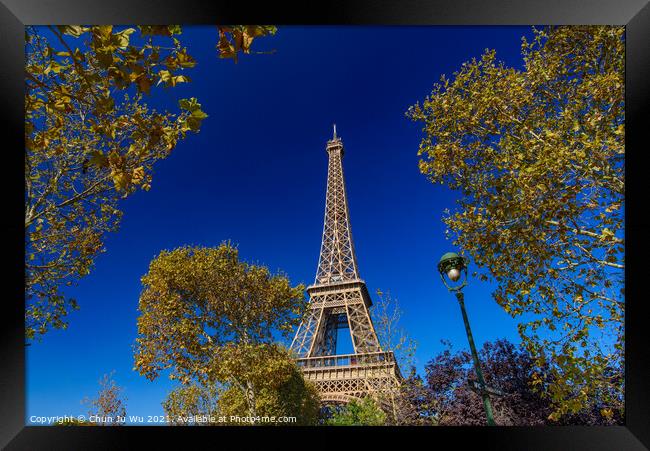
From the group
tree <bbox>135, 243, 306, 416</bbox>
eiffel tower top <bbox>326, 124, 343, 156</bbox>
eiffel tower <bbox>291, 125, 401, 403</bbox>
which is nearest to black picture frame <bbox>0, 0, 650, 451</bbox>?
tree <bbox>135, 243, 306, 416</bbox>

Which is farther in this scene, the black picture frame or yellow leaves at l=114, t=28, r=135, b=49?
the black picture frame

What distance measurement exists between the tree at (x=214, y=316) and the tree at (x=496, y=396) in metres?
3.66

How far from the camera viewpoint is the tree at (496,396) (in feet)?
31.1

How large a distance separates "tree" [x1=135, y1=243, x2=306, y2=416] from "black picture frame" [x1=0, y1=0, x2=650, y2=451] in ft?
19.9

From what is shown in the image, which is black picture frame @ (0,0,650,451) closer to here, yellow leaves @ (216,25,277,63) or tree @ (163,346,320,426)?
yellow leaves @ (216,25,277,63)

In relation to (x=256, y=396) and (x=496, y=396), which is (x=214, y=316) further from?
(x=496, y=396)

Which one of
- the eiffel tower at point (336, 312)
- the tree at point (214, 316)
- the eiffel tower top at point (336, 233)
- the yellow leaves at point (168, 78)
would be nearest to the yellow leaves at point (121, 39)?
the yellow leaves at point (168, 78)

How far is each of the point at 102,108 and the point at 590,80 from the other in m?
5.87

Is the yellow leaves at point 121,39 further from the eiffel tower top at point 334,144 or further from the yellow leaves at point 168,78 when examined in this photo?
the eiffel tower top at point 334,144

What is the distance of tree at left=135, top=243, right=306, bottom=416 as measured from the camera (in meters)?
9.64

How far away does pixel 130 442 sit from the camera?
3.33 meters

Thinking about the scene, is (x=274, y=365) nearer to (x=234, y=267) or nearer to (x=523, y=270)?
(x=234, y=267)
